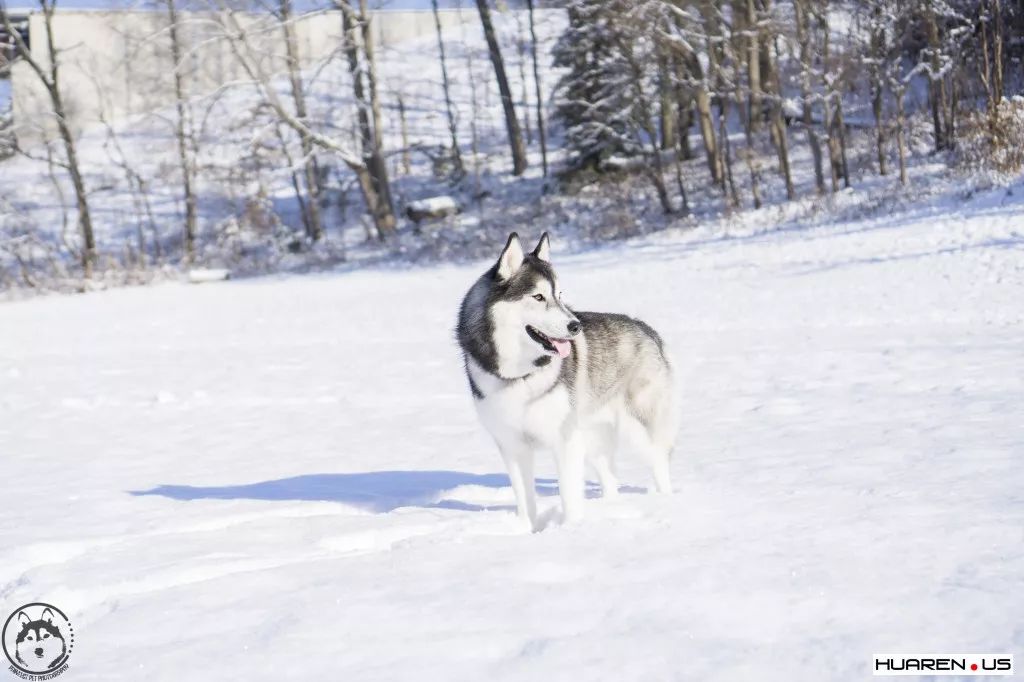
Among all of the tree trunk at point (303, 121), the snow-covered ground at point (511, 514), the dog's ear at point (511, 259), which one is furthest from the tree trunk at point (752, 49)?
the dog's ear at point (511, 259)

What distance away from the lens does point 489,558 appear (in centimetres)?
375

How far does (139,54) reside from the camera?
27.0 meters

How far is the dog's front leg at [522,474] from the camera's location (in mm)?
4637

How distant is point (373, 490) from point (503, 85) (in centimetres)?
2761

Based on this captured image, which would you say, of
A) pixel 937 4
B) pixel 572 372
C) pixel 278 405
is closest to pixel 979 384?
pixel 572 372

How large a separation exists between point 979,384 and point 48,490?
6929 mm

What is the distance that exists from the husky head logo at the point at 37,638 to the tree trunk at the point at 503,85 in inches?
1167

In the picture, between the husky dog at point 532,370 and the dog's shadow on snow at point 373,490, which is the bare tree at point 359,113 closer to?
the dog's shadow on snow at point 373,490

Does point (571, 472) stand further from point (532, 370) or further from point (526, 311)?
point (526, 311)

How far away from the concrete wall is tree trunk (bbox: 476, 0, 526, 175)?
3.95 m

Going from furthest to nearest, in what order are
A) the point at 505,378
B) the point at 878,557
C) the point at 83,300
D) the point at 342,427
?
1. the point at 83,300
2. the point at 342,427
3. the point at 505,378
4. the point at 878,557

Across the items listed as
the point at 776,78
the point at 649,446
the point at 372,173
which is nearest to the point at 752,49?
the point at 776,78

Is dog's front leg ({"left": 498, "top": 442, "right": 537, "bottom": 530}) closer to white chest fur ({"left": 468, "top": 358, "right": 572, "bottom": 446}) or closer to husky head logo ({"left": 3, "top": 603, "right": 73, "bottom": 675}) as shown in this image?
white chest fur ({"left": 468, "top": 358, "right": 572, "bottom": 446})

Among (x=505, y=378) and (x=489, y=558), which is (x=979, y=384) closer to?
(x=505, y=378)
